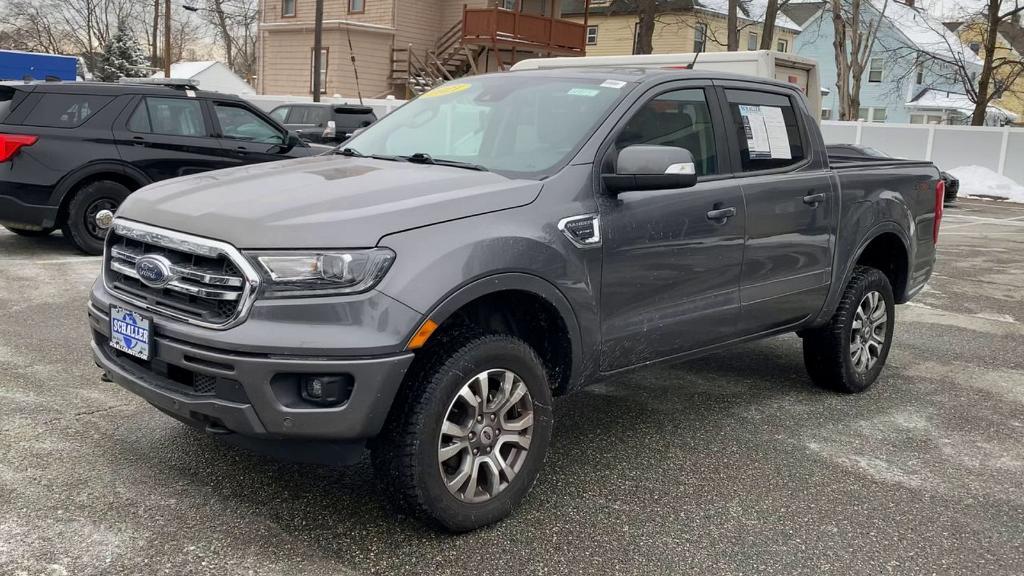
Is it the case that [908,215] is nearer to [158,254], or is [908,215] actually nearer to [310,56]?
[158,254]

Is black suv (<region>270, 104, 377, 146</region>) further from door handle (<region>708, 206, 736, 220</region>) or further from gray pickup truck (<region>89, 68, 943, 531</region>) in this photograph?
door handle (<region>708, 206, 736, 220</region>)

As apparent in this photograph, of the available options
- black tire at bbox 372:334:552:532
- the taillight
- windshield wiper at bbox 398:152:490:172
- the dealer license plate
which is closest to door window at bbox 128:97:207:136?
the taillight

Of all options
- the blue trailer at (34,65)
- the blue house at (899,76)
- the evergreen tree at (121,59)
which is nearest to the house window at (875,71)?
the blue house at (899,76)

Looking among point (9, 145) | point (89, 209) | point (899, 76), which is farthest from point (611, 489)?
point (899, 76)

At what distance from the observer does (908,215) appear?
5.79m

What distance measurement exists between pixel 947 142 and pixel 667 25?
15919 millimetres

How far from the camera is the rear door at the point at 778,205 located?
4668 millimetres

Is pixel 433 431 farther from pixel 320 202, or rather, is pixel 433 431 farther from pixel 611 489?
pixel 611 489

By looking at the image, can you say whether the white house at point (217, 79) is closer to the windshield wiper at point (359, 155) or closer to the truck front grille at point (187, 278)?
the windshield wiper at point (359, 155)

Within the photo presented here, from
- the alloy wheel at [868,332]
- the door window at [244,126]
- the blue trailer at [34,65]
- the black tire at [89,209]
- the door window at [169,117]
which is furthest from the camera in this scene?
the blue trailer at [34,65]

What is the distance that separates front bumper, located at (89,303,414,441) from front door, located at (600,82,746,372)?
1.19 metres

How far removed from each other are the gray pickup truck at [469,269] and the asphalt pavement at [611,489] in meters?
0.39

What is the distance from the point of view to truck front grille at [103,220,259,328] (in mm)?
3105

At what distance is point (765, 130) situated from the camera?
16.1 ft
